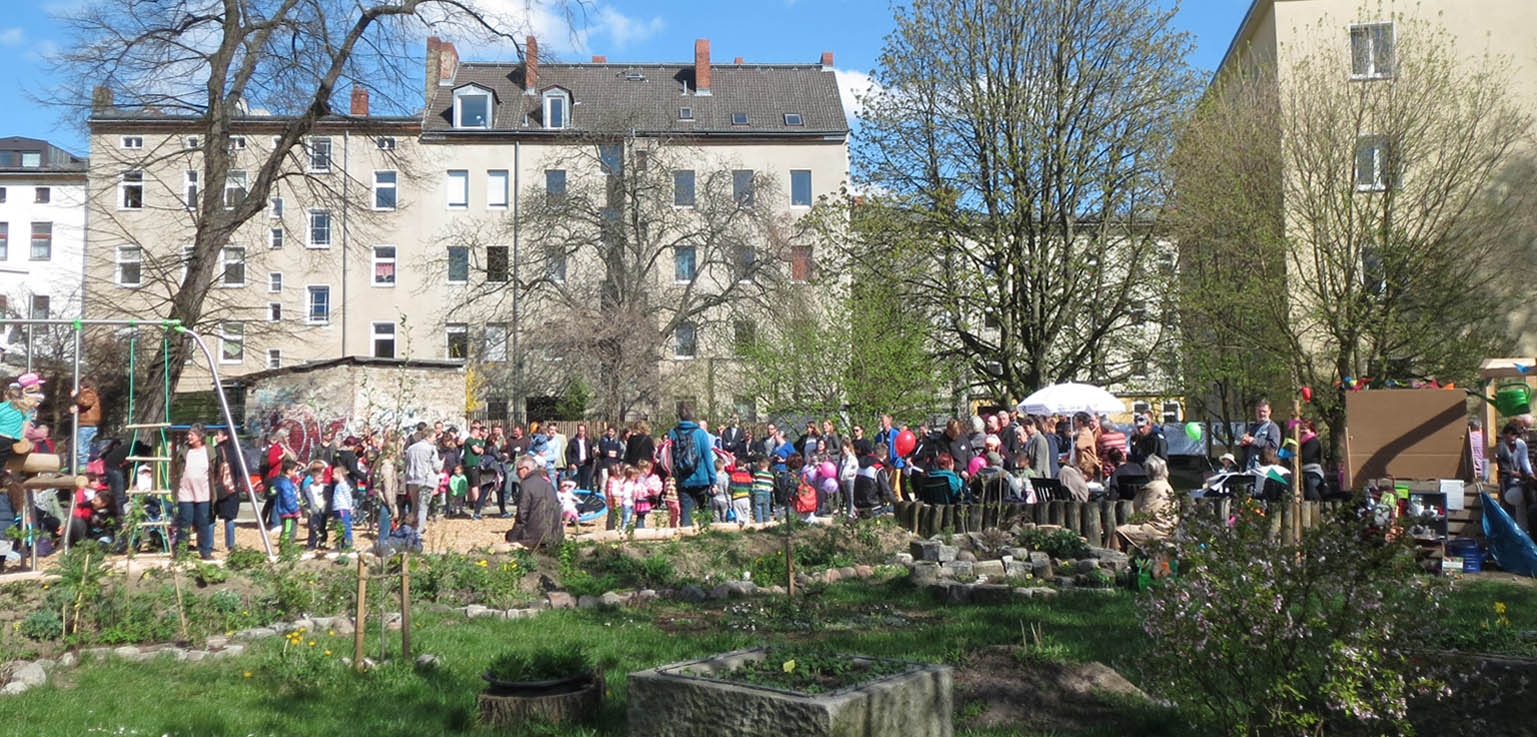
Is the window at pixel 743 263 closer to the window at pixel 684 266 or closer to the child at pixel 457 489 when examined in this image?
the window at pixel 684 266

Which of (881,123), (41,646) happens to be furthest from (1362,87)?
(41,646)

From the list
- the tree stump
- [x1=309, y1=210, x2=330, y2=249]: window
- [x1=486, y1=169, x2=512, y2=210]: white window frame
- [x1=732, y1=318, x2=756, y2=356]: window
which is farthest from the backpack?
[x1=309, y1=210, x2=330, y2=249]: window

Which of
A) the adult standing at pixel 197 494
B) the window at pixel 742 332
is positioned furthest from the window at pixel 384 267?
the adult standing at pixel 197 494

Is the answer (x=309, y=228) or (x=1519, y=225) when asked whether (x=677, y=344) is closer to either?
(x=309, y=228)

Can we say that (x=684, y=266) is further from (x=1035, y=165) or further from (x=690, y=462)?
(x=690, y=462)

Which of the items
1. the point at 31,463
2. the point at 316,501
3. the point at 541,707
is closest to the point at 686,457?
the point at 316,501

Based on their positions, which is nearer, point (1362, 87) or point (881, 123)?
point (1362, 87)

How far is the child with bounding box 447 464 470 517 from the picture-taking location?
70.0ft

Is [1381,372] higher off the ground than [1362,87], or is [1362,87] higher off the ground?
[1362,87]

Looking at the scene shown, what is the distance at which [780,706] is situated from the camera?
4980mm

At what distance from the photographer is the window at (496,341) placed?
4441 cm

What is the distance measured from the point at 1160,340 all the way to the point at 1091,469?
10.1 m

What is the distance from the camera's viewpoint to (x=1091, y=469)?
18750 mm

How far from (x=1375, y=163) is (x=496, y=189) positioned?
35194mm
